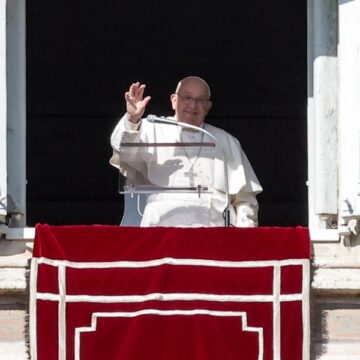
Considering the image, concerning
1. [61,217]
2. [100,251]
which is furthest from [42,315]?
[61,217]

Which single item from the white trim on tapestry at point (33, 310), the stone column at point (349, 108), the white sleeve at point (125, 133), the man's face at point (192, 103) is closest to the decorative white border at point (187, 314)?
the white trim on tapestry at point (33, 310)

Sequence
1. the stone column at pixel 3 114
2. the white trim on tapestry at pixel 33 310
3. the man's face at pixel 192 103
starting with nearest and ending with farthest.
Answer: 1. the white trim on tapestry at pixel 33 310
2. the stone column at pixel 3 114
3. the man's face at pixel 192 103

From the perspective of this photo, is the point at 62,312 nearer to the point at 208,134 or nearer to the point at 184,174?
the point at 184,174

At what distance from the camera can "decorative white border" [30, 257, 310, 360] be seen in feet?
30.8

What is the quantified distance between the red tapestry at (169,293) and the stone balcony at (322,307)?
2.4 inches

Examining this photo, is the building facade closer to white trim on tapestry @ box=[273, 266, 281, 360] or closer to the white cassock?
white trim on tapestry @ box=[273, 266, 281, 360]

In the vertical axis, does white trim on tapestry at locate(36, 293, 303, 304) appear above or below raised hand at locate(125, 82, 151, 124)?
below

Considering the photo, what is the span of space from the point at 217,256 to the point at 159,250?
0.75 feet

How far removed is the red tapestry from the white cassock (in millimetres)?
310

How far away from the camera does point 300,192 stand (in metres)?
13.1

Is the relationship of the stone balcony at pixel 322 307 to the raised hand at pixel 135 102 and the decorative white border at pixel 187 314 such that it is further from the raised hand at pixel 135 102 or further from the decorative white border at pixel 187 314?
the raised hand at pixel 135 102

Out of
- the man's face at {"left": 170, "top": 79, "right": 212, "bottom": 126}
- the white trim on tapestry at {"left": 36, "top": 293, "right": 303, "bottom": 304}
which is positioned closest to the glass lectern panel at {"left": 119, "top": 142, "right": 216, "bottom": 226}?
the man's face at {"left": 170, "top": 79, "right": 212, "bottom": 126}

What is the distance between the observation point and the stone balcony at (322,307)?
9430 mm

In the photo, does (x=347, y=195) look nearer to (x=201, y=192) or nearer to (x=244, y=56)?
(x=201, y=192)
